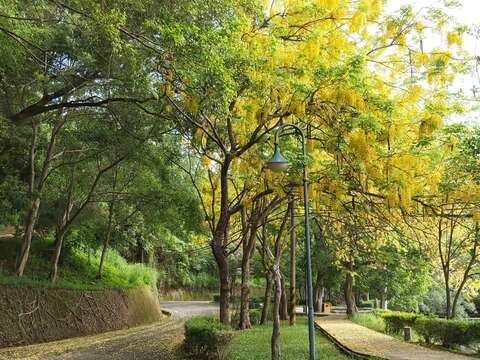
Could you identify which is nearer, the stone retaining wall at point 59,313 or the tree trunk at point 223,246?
the tree trunk at point 223,246

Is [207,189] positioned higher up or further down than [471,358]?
higher up

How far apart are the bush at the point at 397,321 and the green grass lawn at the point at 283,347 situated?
2780 mm

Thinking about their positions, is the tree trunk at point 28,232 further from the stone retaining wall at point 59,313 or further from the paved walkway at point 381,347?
the paved walkway at point 381,347

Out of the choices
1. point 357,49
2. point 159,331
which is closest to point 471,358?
point 357,49

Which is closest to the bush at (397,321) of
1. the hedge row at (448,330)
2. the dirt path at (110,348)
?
the hedge row at (448,330)

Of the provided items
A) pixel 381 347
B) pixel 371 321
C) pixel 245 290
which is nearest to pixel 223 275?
pixel 381 347

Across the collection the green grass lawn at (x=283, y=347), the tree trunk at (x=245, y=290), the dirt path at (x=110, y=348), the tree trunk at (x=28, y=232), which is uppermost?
the tree trunk at (x=28, y=232)

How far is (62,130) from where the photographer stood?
1509 cm

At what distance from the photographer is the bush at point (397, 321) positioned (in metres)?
14.7

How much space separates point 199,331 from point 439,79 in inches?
271

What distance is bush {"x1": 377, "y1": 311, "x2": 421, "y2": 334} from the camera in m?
14.7

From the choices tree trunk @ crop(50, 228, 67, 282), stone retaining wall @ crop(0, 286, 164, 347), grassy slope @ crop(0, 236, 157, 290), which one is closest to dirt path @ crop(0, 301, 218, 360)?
stone retaining wall @ crop(0, 286, 164, 347)

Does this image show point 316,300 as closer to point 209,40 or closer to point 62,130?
point 62,130

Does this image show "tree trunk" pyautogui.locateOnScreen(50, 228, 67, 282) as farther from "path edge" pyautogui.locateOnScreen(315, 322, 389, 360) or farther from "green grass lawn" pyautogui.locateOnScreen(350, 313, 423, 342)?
"green grass lawn" pyautogui.locateOnScreen(350, 313, 423, 342)
